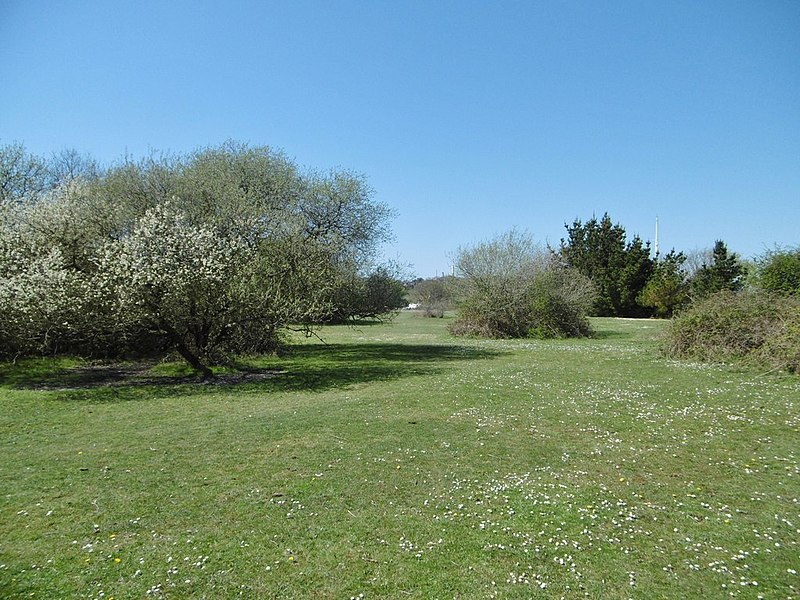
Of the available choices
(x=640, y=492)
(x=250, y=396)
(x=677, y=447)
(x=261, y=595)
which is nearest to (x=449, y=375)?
(x=250, y=396)

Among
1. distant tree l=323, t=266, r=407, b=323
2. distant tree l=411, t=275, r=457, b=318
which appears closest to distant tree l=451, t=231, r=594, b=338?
distant tree l=323, t=266, r=407, b=323

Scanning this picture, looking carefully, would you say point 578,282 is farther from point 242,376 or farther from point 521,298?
point 242,376

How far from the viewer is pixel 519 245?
35688 millimetres

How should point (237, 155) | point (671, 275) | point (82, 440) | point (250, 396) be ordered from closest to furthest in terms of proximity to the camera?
point (82, 440) < point (250, 396) < point (237, 155) < point (671, 275)

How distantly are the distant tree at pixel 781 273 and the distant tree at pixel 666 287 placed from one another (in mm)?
29473

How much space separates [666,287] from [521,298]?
25.8 m

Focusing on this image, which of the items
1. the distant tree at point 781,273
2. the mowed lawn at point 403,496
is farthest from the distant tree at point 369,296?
the distant tree at point 781,273

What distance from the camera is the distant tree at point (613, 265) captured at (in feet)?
180

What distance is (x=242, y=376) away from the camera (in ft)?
52.9

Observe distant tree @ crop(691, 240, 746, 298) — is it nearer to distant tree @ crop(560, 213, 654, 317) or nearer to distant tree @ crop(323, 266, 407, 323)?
distant tree @ crop(560, 213, 654, 317)

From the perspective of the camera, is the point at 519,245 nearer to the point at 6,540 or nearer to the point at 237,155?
the point at 237,155

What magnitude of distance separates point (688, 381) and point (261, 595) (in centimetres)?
1374

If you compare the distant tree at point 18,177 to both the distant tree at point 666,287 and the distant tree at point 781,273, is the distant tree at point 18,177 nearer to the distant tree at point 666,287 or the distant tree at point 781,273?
the distant tree at point 781,273

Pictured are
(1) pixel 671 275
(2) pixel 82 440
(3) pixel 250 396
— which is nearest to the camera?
(2) pixel 82 440
